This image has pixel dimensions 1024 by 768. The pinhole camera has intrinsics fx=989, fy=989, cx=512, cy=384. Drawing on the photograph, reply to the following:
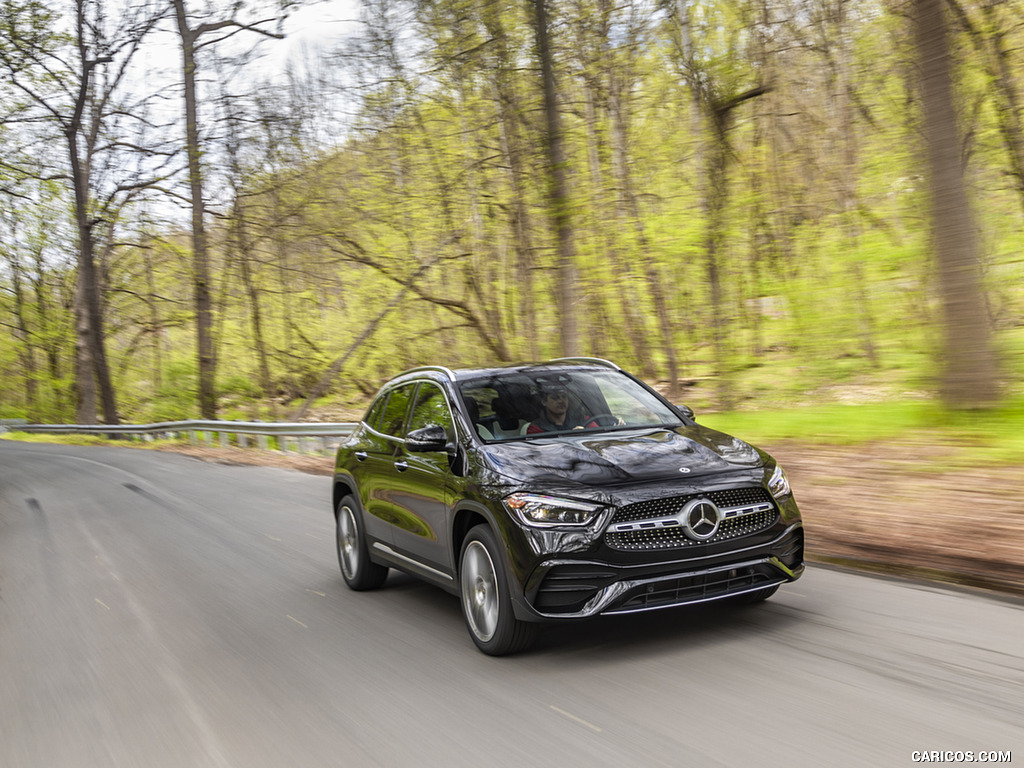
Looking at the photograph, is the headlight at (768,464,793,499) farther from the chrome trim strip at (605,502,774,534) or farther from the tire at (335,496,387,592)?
the tire at (335,496,387,592)

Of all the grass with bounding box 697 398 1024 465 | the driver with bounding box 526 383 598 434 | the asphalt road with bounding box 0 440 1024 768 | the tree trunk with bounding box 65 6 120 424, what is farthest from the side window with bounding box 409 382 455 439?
the tree trunk with bounding box 65 6 120 424

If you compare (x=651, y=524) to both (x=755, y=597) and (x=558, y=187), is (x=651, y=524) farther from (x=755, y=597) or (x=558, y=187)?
(x=558, y=187)

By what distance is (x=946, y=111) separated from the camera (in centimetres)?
1102

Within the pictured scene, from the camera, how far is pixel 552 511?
5.14 m

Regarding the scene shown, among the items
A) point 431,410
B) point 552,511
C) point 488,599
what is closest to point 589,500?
point 552,511

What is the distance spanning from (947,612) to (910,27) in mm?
12967

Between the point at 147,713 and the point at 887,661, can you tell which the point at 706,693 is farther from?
the point at 147,713

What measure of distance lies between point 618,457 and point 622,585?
30.6 inches

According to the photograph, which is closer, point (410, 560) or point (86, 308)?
point (410, 560)

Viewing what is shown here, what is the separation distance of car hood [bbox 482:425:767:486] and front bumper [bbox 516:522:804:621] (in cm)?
45

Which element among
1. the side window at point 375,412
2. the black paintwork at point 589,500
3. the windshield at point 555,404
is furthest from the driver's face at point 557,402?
the side window at point 375,412

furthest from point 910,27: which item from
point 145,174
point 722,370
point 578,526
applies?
point 145,174

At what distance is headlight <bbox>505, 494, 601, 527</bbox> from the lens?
510 centimetres

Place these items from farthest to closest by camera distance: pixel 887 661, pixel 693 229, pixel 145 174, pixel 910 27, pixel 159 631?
pixel 145 174 → pixel 693 229 → pixel 910 27 → pixel 159 631 → pixel 887 661
